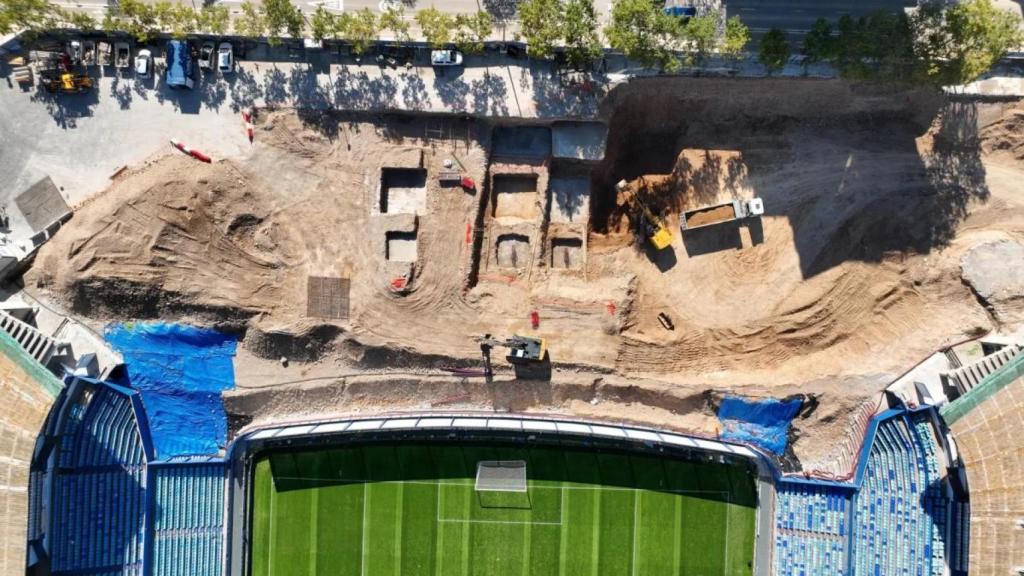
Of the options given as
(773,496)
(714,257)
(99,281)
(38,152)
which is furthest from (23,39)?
(773,496)

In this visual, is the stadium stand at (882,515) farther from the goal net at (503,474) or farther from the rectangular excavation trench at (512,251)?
the rectangular excavation trench at (512,251)

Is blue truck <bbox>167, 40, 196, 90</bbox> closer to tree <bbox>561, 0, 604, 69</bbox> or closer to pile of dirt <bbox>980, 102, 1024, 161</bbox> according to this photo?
tree <bbox>561, 0, 604, 69</bbox>

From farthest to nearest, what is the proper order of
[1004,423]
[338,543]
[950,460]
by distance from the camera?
[338,543]
[950,460]
[1004,423]

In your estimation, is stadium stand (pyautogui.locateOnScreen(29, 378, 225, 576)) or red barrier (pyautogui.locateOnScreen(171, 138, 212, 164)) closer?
stadium stand (pyautogui.locateOnScreen(29, 378, 225, 576))

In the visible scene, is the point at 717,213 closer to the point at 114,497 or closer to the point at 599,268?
the point at 599,268

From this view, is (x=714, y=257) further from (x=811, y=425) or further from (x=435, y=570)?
(x=435, y=570)

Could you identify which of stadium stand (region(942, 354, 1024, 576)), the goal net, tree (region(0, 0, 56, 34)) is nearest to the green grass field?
the goal net

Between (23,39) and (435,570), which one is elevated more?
(23,39)
